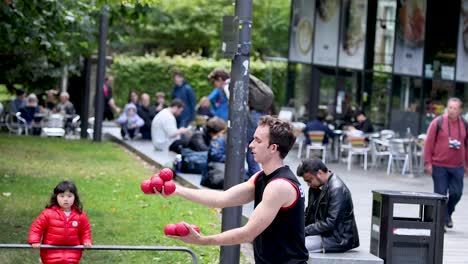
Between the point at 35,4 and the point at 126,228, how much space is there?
4.49 meters

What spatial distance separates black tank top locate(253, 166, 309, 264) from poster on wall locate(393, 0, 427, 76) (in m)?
19.6

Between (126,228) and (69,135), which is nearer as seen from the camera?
(126,228)

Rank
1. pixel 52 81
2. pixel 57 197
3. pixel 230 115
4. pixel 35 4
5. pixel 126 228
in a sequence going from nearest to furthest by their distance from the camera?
pixel 57 197, pixel 230 115, pixel 126 228, pixel 35 4, pixel 52 81

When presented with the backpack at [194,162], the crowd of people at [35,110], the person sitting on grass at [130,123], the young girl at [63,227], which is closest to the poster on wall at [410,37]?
the person sitting on grass at [130,123]

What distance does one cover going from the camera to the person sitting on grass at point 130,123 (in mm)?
29016

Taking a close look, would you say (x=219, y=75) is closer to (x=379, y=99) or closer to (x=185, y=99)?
(x=185, y=99)

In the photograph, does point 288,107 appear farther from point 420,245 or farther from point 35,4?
point 420,245

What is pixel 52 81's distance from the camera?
29719 mm

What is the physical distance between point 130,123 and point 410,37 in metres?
7.50

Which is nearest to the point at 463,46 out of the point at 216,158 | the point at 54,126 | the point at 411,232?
the point at 216,158

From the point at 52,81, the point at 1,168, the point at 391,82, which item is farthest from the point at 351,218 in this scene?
the point at 52,81

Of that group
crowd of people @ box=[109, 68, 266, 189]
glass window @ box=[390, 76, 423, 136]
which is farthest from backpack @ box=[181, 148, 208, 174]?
glass window @ box=[390, 76, 423, 136]

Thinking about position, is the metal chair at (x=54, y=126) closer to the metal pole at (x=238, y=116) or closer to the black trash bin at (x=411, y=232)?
the metal pole at (x=238, y=116)

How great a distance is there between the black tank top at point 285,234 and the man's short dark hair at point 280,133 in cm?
13
